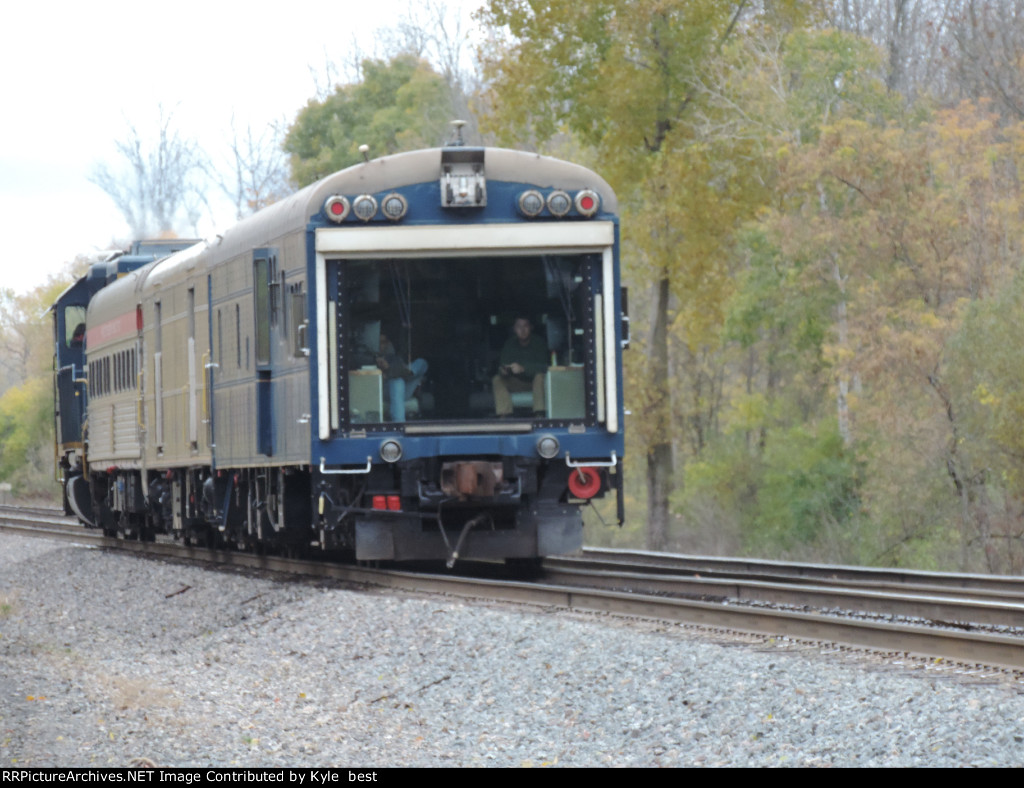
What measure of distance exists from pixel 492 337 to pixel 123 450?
943 centimetres

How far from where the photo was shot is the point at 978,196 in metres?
25.5

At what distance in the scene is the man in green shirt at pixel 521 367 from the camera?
13.4 m

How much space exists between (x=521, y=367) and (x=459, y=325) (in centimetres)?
64

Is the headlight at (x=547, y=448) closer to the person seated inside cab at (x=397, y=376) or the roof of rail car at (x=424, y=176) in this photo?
the person seated inside cab at (x=397, y=376)

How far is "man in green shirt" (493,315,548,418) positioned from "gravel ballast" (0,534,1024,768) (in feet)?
6.07

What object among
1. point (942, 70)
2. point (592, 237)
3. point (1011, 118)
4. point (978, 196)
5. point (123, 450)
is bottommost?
point (123, 450)

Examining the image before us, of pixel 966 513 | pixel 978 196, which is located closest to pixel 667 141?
pixel 978 196

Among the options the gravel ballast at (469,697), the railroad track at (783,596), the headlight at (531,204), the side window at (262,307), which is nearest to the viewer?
the gravel ballast at (469,697)

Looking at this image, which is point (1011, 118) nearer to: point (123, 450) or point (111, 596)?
point (123, 450)

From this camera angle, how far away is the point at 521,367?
44.4 ft

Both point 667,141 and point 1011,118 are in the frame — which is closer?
point 667,141

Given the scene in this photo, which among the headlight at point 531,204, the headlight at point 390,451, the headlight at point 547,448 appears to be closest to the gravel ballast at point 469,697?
the headlight at point 390,451

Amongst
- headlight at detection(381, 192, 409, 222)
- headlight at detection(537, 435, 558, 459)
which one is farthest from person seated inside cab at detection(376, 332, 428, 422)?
headlight at detection(537, 435, 558, 459)

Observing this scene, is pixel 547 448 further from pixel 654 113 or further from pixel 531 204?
pixel 654 113
